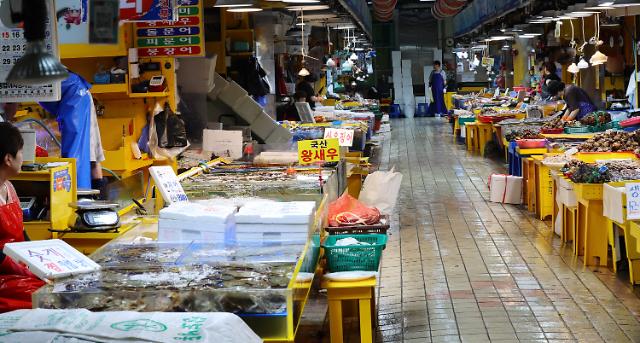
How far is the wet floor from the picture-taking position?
7.73 m

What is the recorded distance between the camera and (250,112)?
15.3m

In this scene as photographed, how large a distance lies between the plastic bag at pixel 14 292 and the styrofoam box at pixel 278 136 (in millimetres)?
10009

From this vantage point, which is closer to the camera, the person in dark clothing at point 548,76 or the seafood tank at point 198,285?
the seafood tank at point 198,285

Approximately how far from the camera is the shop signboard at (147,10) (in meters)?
8.35

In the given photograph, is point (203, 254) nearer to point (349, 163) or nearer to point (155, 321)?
point (155, 321)

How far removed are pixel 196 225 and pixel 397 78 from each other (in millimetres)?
39190

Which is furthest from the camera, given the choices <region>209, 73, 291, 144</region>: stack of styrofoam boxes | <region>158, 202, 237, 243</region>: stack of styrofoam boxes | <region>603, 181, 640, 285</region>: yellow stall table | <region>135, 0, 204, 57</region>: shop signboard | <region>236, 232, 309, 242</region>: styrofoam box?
<region>209, 73, 291, 144</region>: stack of styrofoam boxes

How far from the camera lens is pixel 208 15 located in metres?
15.8

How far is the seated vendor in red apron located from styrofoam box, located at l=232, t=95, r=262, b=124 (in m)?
9.55

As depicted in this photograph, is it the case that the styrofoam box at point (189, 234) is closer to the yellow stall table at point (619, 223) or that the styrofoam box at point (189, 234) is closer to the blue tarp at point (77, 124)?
the blue tarp at point (77, 124)

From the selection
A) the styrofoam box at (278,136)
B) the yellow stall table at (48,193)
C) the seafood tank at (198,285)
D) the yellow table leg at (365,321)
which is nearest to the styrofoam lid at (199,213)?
the seafood tank at (198,285)

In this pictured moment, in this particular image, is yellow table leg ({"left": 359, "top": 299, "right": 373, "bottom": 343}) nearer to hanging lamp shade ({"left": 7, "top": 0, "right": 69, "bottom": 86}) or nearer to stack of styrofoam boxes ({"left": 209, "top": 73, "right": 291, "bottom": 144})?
hanging lamp shade ({"left": 7, "top": 0, "right": 69, "bottom": 86})

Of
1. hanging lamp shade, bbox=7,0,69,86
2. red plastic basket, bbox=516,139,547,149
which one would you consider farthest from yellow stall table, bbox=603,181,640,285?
hanging lamp shade, bbox=7,0,69,86

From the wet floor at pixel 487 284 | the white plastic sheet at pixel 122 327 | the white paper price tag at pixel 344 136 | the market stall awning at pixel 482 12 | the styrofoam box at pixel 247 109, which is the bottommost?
the wet floor at pixel 487 284
